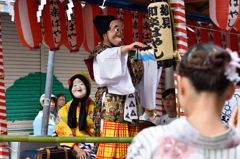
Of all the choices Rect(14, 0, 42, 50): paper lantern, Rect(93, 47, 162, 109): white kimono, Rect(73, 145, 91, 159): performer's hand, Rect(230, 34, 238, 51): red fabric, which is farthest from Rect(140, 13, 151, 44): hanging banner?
Rect(73, 145, 91, 159): performer's hand

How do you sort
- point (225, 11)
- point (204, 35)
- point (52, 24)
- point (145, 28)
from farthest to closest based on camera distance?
point (204, 35) → point (145, 28) → point (52, 24) → point (225, 11)

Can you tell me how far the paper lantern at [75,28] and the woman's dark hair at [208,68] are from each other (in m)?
4.33

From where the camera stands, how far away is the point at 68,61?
971cm

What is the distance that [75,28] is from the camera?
A: 5344 millimetres

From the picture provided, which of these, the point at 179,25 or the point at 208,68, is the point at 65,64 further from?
the point at 208,68

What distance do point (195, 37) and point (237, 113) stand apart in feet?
16.4

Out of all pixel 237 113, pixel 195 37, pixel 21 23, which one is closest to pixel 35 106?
pixel 21 23

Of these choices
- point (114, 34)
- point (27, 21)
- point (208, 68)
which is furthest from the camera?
point (27, 21)

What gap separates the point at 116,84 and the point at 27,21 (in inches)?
82.7

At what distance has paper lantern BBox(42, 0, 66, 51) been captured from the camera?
4965 mm

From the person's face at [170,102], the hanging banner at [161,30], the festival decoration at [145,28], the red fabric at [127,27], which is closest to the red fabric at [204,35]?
the festival decoration at [145,28]

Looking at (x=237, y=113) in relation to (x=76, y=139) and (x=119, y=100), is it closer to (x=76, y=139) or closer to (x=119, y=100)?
(x=76, y=139)

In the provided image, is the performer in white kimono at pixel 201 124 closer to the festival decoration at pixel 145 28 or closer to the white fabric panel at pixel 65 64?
the festival decoration at pixel 145 28

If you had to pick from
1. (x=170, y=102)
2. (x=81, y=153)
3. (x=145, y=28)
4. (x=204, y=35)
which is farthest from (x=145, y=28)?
(x=81, y=153)
